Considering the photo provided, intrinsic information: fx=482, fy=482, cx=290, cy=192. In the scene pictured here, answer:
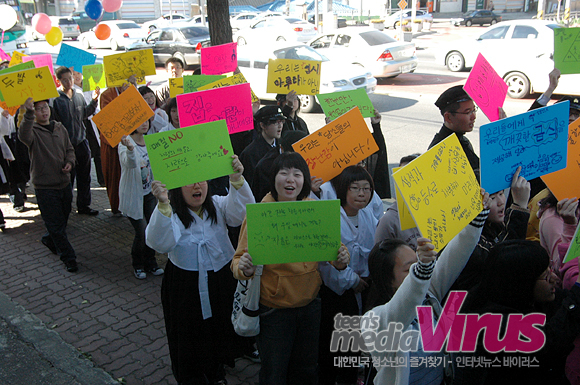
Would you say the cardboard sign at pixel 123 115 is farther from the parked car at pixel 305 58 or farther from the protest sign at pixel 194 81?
the parked car at pixel 305 58

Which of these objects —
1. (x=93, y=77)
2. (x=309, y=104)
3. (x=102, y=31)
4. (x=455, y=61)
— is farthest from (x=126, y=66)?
(x=455, y=61)

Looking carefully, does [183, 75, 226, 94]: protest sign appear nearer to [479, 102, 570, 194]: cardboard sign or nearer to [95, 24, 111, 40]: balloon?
[479, 102, 570, 194]: cardboard sign

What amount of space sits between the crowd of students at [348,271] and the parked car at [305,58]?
8086 mm

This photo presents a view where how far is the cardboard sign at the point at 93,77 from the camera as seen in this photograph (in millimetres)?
6727

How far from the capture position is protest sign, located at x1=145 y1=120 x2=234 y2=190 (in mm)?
2975

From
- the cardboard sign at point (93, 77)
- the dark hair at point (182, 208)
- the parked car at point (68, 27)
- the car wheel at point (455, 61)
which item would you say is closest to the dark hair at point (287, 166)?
the dark hair at point (182, 208)

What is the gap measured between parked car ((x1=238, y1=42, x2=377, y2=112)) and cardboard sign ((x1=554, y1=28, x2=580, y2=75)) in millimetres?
7423

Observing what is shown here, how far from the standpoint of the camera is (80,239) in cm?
627

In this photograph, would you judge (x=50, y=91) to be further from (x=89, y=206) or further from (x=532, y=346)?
(x=532, y=346)

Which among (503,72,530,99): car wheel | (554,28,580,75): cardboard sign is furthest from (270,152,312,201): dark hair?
(503,72,530,99): car wheel

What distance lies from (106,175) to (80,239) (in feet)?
3.19

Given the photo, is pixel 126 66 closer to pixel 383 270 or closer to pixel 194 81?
pixel 194 81

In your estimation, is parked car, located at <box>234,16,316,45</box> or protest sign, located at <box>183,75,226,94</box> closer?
protest sign, located at <box>183,75,226,94</box>

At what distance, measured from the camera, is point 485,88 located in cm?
391
